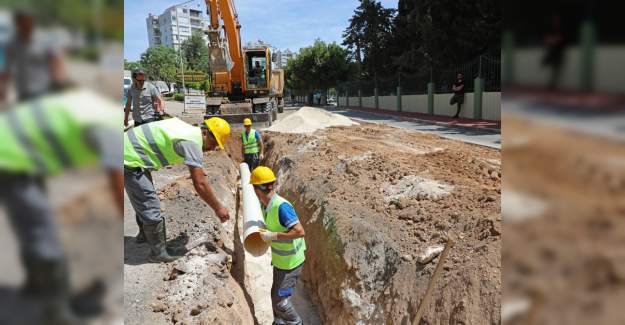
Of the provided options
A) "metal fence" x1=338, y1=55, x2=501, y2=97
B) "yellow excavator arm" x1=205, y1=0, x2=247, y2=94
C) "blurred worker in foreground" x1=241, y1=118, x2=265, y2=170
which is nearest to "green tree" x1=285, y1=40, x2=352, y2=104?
"metal fence" x1=338, y1=55, x2=501, y2=97

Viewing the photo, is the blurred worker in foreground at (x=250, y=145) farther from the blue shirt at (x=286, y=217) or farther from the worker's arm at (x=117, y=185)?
the worker's arm at (x=117, y=185)

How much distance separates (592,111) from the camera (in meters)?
0.55

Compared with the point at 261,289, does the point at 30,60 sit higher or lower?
higher

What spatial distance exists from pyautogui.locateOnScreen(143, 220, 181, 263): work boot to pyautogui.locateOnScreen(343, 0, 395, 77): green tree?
30.8 meters

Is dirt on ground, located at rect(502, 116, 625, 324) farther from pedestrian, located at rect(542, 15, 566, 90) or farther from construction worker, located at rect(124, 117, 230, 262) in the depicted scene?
construction worker, located at rect(124, 117, 230, 262)

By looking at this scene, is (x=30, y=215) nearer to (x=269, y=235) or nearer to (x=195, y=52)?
(x=269, y=235)

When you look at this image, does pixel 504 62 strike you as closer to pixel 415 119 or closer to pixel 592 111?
pixel 592 111

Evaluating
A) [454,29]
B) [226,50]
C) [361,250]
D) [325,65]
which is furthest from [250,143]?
[325,65]

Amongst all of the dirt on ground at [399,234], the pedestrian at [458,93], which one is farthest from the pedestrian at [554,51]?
the pedestrian at [458,93]

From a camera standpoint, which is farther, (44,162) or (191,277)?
(191,277)

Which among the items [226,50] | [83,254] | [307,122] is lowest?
[83,254]

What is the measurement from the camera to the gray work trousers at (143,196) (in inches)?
169

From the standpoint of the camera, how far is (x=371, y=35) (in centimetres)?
3794

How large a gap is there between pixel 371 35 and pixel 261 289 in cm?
3500
